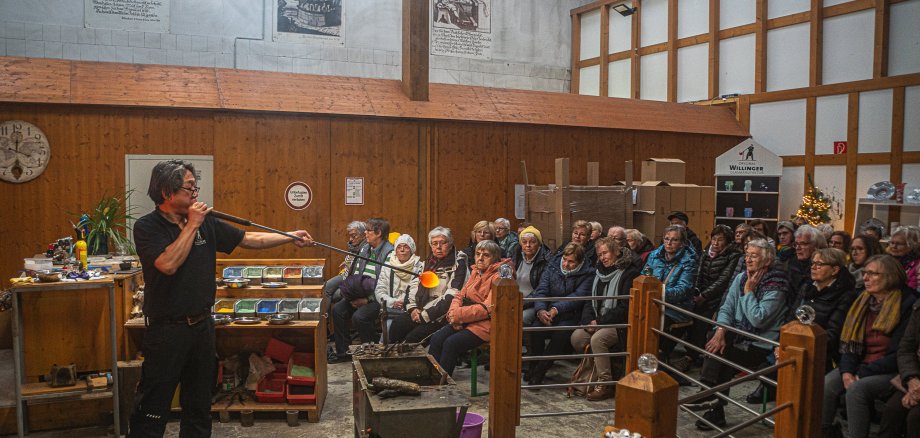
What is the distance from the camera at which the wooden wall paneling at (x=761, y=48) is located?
11.9m

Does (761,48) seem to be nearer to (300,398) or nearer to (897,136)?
(897,136)

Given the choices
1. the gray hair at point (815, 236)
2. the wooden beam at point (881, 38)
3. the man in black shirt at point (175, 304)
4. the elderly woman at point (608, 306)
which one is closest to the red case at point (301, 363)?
the man in black shirt at point (175, 304)

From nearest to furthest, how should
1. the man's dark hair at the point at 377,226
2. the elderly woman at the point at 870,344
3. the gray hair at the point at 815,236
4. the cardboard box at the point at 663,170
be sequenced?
the elderly woman at the point at 870,344, the gray hair at the point at 815,236, the man's dark hair at the point at 377,226, the cardboard box at the point at 663,170

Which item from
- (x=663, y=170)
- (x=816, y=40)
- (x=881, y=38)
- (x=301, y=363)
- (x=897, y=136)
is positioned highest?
(x=816, y=40)

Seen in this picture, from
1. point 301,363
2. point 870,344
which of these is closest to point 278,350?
point 301,363

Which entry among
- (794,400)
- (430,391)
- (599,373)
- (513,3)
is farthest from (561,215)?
(513,3)

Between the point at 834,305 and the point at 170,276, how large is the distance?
4.08m

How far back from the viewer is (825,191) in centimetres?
1119

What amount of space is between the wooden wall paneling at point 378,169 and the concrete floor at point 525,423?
3.10 metres

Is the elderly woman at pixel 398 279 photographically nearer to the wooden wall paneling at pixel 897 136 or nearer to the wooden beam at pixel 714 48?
the wooden wall paneling at pixel 897 136

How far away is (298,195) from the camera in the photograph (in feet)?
26.8

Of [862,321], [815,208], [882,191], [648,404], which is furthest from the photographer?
[815,208]

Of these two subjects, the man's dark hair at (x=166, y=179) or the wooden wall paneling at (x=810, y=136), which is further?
the wooden wall paneling at (x=810, y=136)

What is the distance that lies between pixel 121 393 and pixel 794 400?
4.27 meters
